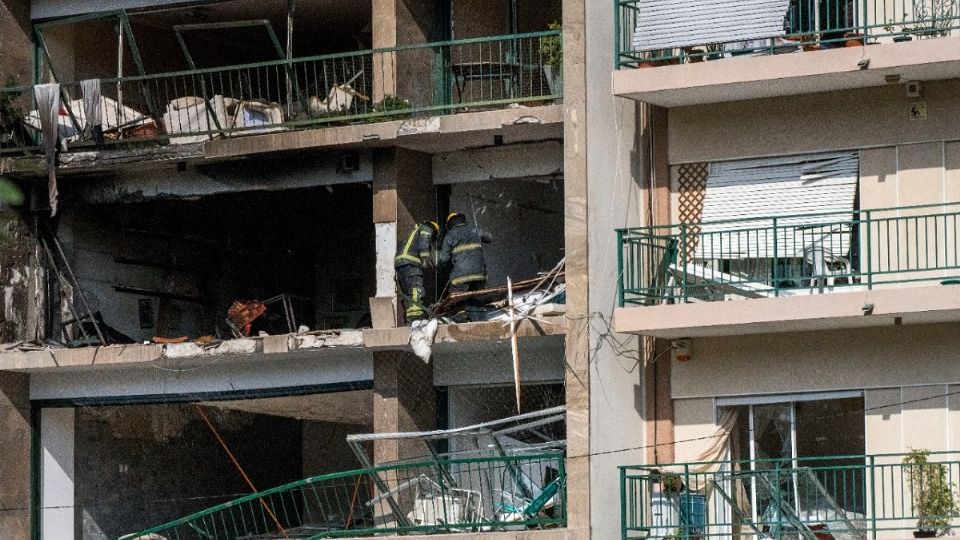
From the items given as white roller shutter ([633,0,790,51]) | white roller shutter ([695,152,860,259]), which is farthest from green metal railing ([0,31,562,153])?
white roller shutter ([695,152,860,259])

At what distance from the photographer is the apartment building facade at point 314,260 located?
26.6 meters

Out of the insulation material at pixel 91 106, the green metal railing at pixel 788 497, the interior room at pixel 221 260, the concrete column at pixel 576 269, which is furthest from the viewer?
the interior room at pixel 221 260

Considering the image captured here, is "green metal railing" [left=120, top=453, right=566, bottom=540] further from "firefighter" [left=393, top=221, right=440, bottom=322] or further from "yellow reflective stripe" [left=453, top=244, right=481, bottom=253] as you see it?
"yellow reflective stripe" [left=453, top=244, right=481, bottom=253]

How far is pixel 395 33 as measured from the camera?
2845 centimetres

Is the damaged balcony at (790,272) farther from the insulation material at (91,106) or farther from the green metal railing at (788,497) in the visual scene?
the insulation material at (91,106)

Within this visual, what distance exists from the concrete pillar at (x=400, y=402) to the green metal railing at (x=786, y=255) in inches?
122

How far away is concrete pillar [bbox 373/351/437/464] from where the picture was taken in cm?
2759

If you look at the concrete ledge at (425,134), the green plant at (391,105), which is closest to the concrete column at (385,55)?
the green plant at (391,105)

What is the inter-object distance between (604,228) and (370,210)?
757 centimetres

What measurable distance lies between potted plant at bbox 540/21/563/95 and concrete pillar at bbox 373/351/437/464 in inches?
154

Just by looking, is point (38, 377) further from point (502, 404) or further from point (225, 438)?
point (502, 404)

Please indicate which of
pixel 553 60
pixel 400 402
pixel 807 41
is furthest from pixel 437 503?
pixel 807 41

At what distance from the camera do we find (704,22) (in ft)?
86.1

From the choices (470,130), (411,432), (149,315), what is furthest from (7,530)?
(470,130)
